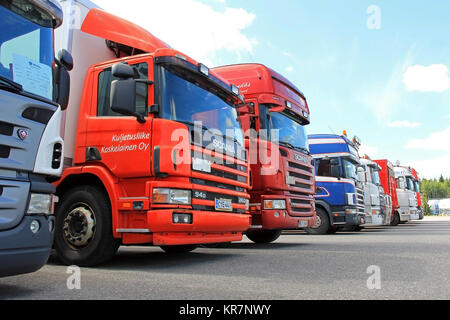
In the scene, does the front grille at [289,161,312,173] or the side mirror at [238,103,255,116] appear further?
the front grille at [289,161,312,173]

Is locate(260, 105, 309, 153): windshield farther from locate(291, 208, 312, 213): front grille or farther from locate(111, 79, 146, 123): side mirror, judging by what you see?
locate(111, 79, 146, 123): side mirror

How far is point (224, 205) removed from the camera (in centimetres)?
558

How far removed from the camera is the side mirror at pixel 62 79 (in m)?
4.18

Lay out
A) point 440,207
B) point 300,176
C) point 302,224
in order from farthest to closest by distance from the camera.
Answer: point 440,207
point 300,176
point 302,224

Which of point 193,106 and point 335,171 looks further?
point 335,171

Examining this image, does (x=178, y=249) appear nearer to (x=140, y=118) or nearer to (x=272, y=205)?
(x=272, y=205)

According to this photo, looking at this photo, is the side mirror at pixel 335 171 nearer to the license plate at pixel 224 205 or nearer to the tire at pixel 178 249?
the tire at pixel 178 249

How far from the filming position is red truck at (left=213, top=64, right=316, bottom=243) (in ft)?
24.8

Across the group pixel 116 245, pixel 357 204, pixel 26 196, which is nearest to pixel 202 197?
pixel 116 245

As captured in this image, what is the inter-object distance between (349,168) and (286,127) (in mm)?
5486

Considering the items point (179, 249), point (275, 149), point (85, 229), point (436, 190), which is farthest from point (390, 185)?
point (436, 190)

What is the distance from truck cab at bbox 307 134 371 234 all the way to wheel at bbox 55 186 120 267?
339 inches
